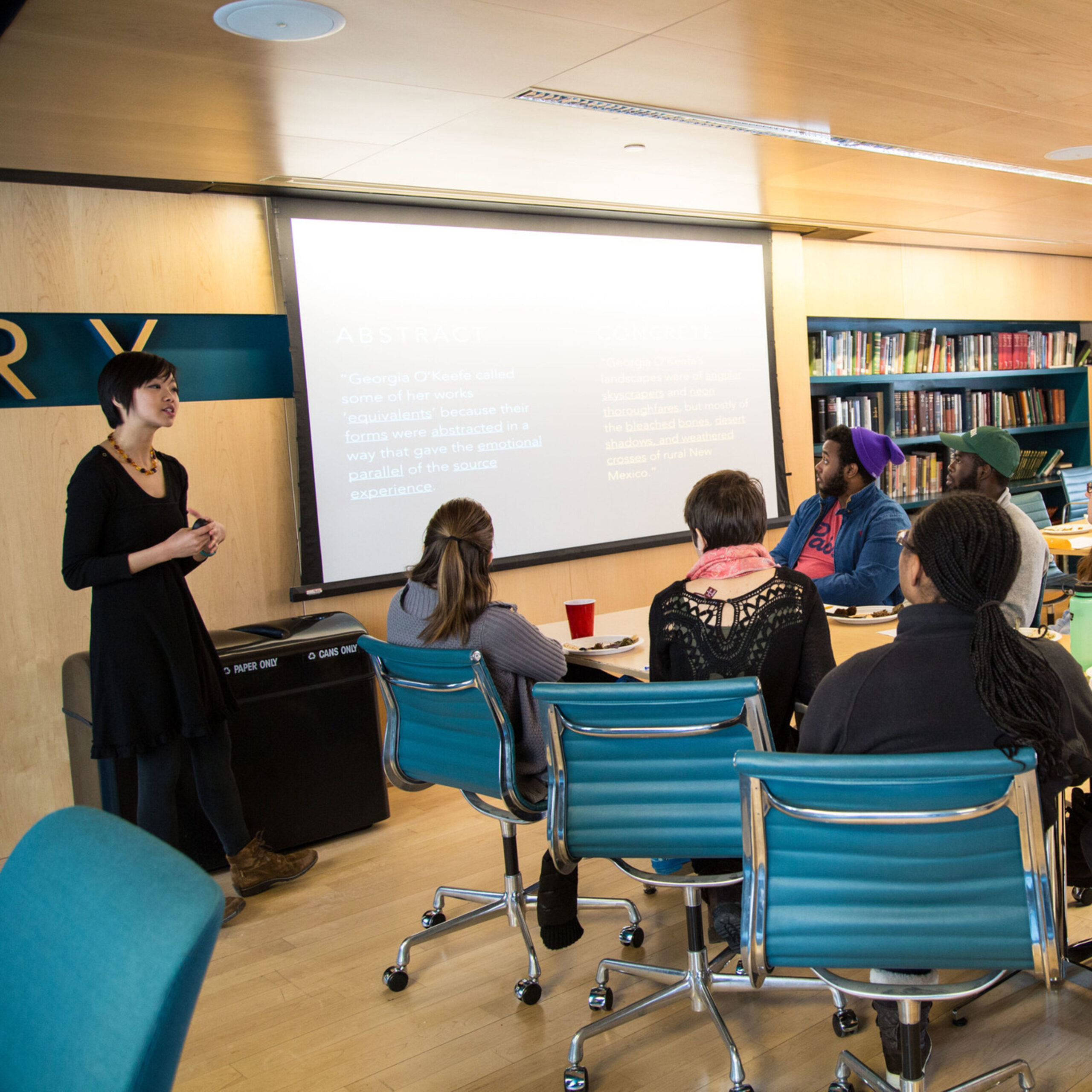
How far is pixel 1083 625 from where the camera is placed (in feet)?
7.44

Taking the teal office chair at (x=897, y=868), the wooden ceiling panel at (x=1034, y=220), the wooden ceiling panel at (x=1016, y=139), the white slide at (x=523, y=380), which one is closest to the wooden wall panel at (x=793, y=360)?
the white slide at (x=523, y=380)

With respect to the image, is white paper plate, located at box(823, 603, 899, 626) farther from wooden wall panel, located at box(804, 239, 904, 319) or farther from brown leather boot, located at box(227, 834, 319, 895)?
wooden wall panel, located at box(804, 239, 904, 319)

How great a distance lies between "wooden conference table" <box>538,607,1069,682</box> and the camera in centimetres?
264

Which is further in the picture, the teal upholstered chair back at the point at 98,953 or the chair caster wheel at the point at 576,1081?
the chair caster wheel at the point at 576,1081

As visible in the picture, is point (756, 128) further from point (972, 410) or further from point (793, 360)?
point (972, 410)

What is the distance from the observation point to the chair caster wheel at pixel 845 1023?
2.29m

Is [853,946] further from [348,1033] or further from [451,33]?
[451,33]

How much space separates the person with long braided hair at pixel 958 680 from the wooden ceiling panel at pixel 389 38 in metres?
1.46

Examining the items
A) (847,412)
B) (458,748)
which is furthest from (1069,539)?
(458,748)

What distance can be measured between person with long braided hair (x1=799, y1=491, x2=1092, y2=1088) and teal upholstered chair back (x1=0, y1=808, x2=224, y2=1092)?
3.67 feet

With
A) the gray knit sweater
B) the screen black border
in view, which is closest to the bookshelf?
the screen black border

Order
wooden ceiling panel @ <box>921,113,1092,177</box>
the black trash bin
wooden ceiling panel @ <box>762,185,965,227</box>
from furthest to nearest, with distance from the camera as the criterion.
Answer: wooden ceiling panel @ <box>762,185,965,227</box> < wooden ceiling panel @ <box>921,113,1092,177</box> < the black trash bin

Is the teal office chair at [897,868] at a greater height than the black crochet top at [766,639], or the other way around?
the black crochet top at [766,639]

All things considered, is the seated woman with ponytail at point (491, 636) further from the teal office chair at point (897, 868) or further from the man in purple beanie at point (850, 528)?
the man in purple beanie at point (850, 528)
